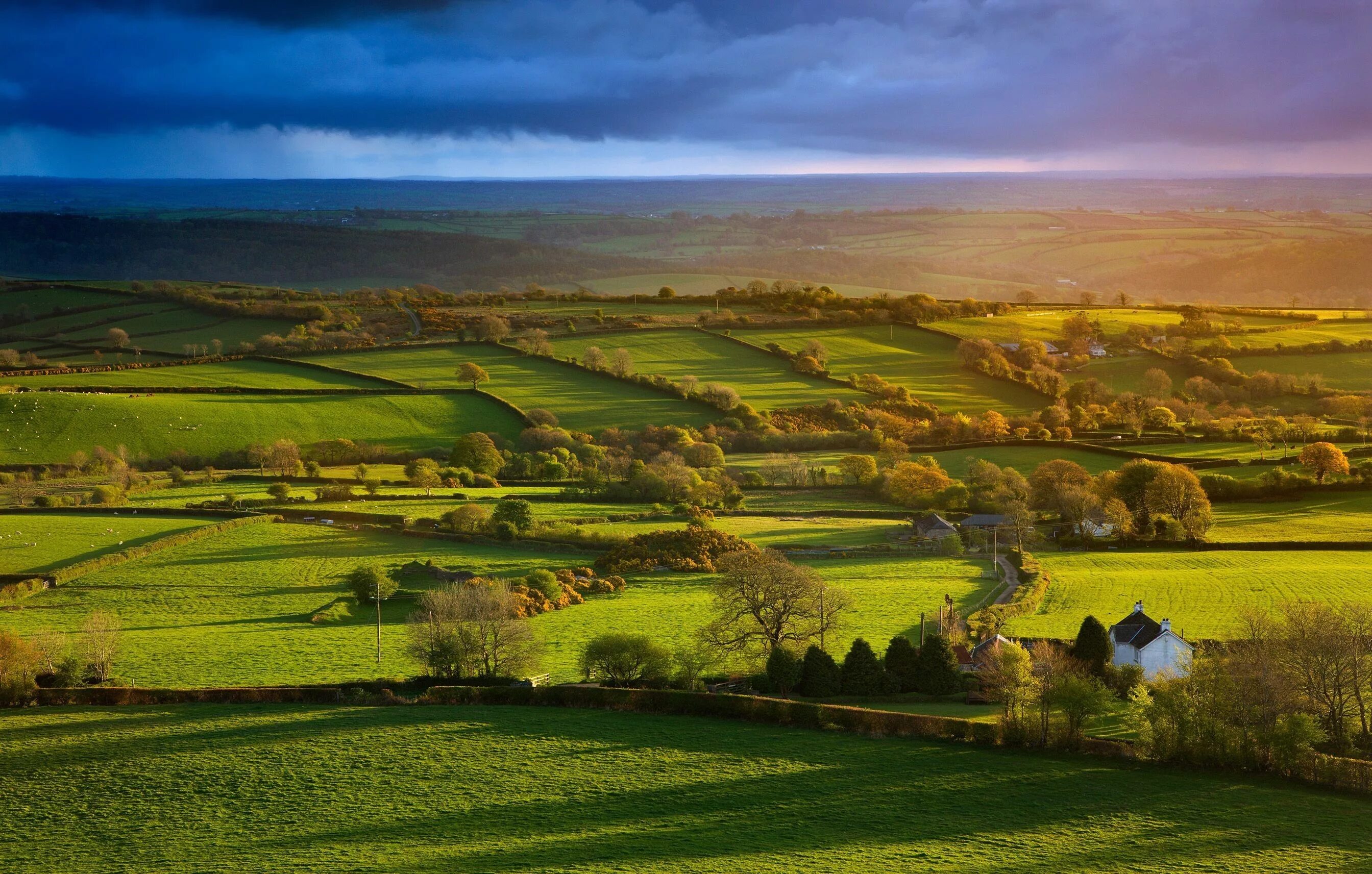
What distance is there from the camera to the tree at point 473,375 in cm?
9475

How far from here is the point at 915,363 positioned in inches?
4119

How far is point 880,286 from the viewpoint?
16688 cm

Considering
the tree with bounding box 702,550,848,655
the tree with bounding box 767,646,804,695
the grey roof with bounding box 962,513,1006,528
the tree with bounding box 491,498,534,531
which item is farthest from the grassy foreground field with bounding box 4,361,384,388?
the tree with bounding box 767,646,804,695

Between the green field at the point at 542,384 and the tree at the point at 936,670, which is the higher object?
the green field at the point at 542,384

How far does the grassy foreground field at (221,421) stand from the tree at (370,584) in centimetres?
3537

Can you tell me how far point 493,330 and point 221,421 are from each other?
3187 cm

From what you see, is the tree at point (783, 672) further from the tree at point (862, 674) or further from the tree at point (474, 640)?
the tree at point (474, 640)

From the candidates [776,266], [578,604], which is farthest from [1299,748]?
[776,266]


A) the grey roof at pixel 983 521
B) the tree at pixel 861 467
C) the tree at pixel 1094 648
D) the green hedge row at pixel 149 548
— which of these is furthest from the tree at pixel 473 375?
the tree at pixel 1094 648

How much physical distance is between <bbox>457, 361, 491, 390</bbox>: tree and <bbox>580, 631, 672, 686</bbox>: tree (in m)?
62.2

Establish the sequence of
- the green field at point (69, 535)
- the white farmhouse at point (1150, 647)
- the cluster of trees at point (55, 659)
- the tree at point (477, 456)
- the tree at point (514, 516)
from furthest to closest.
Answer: the tree at point (477, 456), the tree at point (514, 516), the green field at point (69, 535), the white farmhouse at point (1150, 647), the cluster of trees at point (55, 659)

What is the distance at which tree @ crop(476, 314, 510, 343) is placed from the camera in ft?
356

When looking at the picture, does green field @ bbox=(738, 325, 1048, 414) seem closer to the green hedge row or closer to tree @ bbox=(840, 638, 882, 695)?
the green hedge row

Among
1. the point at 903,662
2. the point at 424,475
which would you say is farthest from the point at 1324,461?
the point at 424,475
